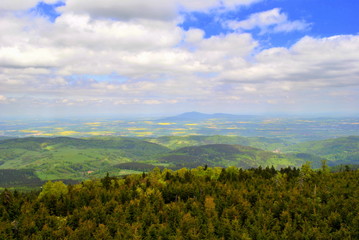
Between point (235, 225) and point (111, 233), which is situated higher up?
point (235, 225)

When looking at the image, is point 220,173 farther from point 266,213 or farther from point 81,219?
point 81,219

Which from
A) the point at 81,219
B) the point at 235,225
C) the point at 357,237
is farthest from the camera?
the point at 81,219

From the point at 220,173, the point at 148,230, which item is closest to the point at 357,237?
the point at 148,230

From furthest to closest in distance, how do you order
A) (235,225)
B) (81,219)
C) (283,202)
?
(283,202)
(81,219)
(235,225)

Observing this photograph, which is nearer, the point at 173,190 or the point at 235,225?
the point at 235,225

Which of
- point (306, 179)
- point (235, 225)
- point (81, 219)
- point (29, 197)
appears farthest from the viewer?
point (306, 179)

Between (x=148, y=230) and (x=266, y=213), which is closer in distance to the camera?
(x=148, y=230)

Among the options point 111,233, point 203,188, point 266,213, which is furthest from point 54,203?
point 266,213

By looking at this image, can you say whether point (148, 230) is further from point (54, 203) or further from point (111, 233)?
point (54, 203)

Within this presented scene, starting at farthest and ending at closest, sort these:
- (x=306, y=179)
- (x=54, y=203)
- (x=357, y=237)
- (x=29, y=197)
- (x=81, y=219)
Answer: (x=306, y=179), (x=29, y=197), (x=54, y=203), (x=81, y=219), (x=357, y=237)
